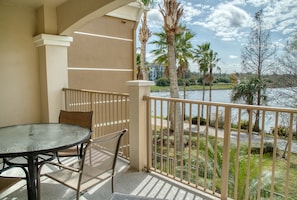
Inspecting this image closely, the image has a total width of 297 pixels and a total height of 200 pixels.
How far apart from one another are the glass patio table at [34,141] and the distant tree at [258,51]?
1022cm

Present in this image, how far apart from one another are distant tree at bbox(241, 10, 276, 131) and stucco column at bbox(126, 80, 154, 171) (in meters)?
9.09

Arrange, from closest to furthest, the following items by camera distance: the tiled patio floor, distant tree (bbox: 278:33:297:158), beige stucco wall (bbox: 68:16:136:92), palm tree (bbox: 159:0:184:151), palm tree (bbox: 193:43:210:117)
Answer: the tiled patio floor < beige stucco wall (bbox: 68:16:136:92) < distant tree (bbox: 278:33:297:158) < palm tree (bbox: 159:0:184:151) < palm tree (bbox: 193:43:210:117)

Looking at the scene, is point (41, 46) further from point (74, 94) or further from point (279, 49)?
point (279, 49)

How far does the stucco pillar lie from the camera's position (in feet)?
13.7

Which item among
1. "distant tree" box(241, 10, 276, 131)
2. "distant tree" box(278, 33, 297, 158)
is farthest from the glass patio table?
"distant tree" box(241, 10, 276, 131)

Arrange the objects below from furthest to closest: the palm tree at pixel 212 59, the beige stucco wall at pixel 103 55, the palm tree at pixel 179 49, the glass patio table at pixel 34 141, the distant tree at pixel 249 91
Result: the palm tree at pixel 212 59, the palm tree at pixel 179 49, the distant tree at pixel 249 91, the beige stucco wall at pixel 103 55, the glass patio table at pixel 34 141

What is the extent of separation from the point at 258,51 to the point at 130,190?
10.3 meters

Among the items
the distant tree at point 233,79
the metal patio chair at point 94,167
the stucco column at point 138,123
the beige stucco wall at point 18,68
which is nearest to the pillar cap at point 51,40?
the beige stucco wall at point 18,68

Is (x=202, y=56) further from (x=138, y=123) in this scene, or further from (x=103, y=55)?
(x=138, y=123)

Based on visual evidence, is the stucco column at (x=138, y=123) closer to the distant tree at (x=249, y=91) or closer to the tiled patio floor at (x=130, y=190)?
the tiled patio floor at (x=130, y=190)

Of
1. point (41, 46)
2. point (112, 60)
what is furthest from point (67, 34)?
point (112, 60)

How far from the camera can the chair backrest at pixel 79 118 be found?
2.71m

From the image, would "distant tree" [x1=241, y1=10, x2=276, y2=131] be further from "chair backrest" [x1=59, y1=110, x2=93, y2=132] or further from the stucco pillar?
"chair backrest" [x1=59, y1=110, x2=93, y2=132]

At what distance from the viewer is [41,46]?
422cm
